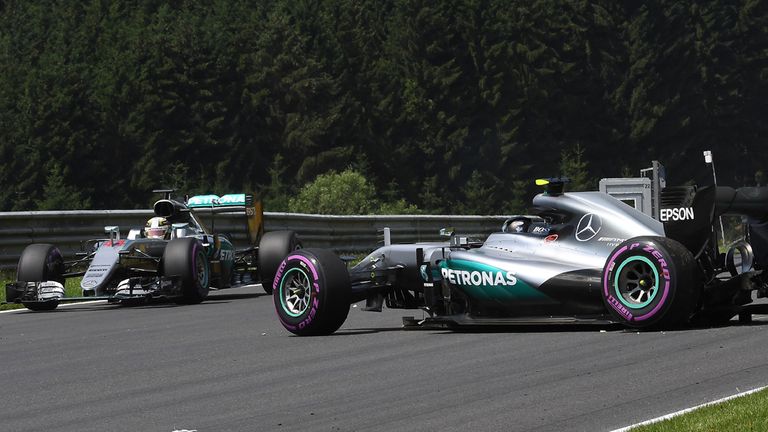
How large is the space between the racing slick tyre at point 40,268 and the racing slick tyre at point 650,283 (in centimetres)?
870

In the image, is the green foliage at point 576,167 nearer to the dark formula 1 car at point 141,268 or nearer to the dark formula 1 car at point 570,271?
the dark formula 1 car at point 141,268

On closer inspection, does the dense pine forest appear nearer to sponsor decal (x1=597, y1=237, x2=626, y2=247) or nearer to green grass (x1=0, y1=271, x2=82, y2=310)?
green grass (x1=0, y1=271, x2=82, y2=310)

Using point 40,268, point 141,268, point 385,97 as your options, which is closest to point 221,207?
point 141,268

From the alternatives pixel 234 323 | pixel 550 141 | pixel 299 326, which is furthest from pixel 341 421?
pixel 550 141

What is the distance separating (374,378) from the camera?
1018 centimetres

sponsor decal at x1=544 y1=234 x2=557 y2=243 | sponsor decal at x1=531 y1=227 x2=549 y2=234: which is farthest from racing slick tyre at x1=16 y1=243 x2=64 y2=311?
sponsor decal at x1=544 y1=234 x2=557 y2=243

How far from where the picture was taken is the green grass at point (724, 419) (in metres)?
7.70

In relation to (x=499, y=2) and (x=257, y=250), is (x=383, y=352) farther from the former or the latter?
(x=499, y=2)

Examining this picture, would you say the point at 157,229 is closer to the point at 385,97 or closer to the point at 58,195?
the point at 58,195

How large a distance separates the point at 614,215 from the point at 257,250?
30.7 ft

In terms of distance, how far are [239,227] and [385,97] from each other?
7827 centimetres

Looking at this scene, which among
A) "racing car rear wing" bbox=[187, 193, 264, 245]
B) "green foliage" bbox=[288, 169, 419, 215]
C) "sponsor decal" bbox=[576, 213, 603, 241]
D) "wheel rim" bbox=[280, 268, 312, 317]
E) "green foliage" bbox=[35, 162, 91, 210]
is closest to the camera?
"sponsor decal" bbox=[576, 213, 603, 241]

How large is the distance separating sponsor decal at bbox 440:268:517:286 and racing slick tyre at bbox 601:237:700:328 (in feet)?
3.34

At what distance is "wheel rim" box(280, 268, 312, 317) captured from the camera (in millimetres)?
13359
